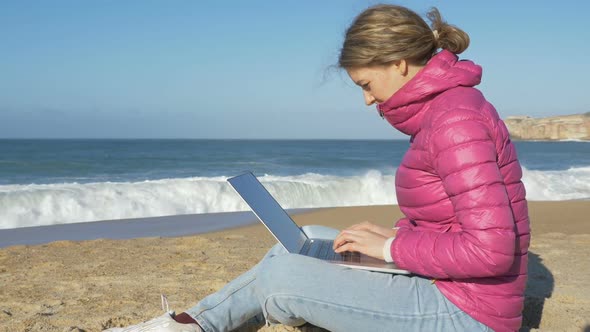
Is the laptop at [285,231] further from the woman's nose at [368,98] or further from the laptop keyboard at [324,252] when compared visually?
the woman's nose at [368,98]

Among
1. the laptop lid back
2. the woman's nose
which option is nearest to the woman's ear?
the woman's nose

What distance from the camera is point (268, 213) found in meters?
2.98

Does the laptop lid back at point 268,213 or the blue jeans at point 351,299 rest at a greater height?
the laptop lid back at point 268,213

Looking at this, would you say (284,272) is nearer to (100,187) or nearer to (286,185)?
(100,187)

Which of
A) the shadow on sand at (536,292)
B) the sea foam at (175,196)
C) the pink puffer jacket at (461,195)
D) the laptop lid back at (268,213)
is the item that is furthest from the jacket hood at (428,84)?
the sea foam at (175,196)

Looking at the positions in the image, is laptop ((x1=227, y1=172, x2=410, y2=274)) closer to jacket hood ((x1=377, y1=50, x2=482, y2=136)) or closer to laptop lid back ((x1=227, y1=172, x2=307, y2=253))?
laptop lid back ((x1=227, y1=172, x2=307, y2=253))

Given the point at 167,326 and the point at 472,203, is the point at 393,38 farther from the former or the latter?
the point at 167,326

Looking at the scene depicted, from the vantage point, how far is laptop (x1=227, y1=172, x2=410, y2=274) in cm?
261

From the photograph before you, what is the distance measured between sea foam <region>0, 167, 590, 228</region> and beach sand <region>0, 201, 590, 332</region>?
19.0 feet

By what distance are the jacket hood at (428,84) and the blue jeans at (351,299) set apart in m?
0.61

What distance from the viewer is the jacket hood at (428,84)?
225cm

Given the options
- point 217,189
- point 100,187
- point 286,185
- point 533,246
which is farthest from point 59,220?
→ point 533,246

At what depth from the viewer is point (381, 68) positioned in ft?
7.79

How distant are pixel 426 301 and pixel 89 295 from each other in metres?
2.68
